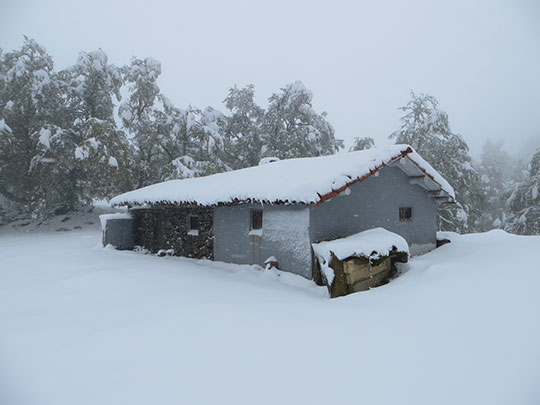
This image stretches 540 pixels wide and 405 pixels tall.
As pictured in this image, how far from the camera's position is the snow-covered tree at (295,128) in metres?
24.8

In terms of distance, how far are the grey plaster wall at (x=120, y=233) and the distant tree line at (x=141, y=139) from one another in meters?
6.95

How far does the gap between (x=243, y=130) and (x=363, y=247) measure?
21719mm

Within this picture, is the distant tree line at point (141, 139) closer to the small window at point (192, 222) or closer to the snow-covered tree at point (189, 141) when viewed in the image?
the snow-covered tree at point (189, 141)

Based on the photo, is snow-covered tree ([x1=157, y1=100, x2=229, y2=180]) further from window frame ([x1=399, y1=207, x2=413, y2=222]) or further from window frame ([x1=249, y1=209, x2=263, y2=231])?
window frame ([x1=399, y1=207, x2=413, y2=222])

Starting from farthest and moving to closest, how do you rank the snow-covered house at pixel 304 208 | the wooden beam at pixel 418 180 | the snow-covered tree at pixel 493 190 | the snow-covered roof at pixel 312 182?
the snow-covered tree at pixel 493 190 → the wooden beam at pixel 418 180 → the snow-covered house at pixel 304 208 → the snow-covered roof at pixel 312 182

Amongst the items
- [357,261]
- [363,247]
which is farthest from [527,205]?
[357,261]

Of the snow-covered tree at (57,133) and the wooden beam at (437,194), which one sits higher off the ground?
the snow-covered tree at (57,133)

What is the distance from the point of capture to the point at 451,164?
19469mm

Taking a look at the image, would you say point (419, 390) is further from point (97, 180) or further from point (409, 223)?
point (97, 180)

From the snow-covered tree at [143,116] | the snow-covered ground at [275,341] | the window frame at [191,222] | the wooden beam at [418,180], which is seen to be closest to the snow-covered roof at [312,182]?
the wooden beam at [418,180]

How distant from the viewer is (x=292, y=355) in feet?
13.0

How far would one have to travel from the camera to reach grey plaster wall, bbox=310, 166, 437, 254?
8469 millimetres

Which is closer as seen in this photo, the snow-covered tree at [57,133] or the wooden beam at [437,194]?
the wooden beam at [437,194]

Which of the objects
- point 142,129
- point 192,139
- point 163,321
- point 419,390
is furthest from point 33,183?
point 419,390
